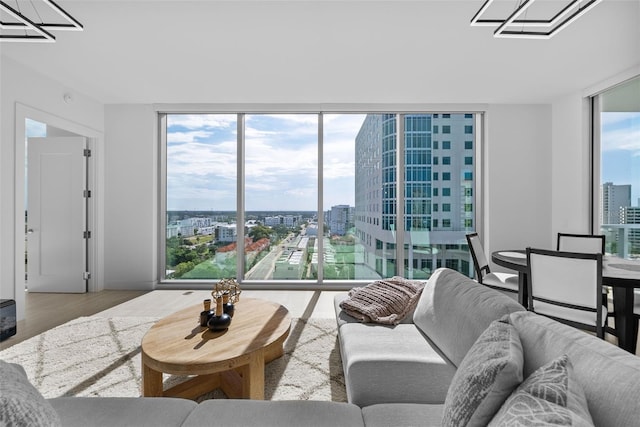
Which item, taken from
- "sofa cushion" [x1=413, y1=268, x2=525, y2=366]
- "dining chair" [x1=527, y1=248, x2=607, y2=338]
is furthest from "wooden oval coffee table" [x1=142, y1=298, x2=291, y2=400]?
"dining chair" [x1=527, y1=248, x2=607, y2=338]

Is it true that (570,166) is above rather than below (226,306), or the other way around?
above

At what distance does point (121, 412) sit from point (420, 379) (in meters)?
1.27

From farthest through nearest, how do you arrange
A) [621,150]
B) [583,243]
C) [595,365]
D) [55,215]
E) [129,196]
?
1. [129,196]
2. [55,215]
3. [621,150]
4. [583,243]
5. [595,365]

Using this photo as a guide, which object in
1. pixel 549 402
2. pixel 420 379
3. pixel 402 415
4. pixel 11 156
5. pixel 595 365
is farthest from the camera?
pixel 11 156

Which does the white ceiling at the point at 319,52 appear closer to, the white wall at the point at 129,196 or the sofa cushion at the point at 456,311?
the white wall at the point at 129,196

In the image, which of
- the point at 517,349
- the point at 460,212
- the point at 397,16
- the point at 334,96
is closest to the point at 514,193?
the point at 460,212

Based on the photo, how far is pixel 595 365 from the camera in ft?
2.64

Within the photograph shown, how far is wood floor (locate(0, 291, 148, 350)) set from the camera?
2975mm

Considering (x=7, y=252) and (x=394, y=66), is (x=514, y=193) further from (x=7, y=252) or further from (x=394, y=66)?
(x=7, y=252)

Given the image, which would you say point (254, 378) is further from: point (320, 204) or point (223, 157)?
point (223, 157)

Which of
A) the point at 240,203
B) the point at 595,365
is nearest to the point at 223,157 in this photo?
the point at 240,203

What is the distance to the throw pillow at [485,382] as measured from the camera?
2.72ft

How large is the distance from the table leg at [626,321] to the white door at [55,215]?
5922 millimetres

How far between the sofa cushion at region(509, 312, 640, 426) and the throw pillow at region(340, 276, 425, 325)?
3.33ft
